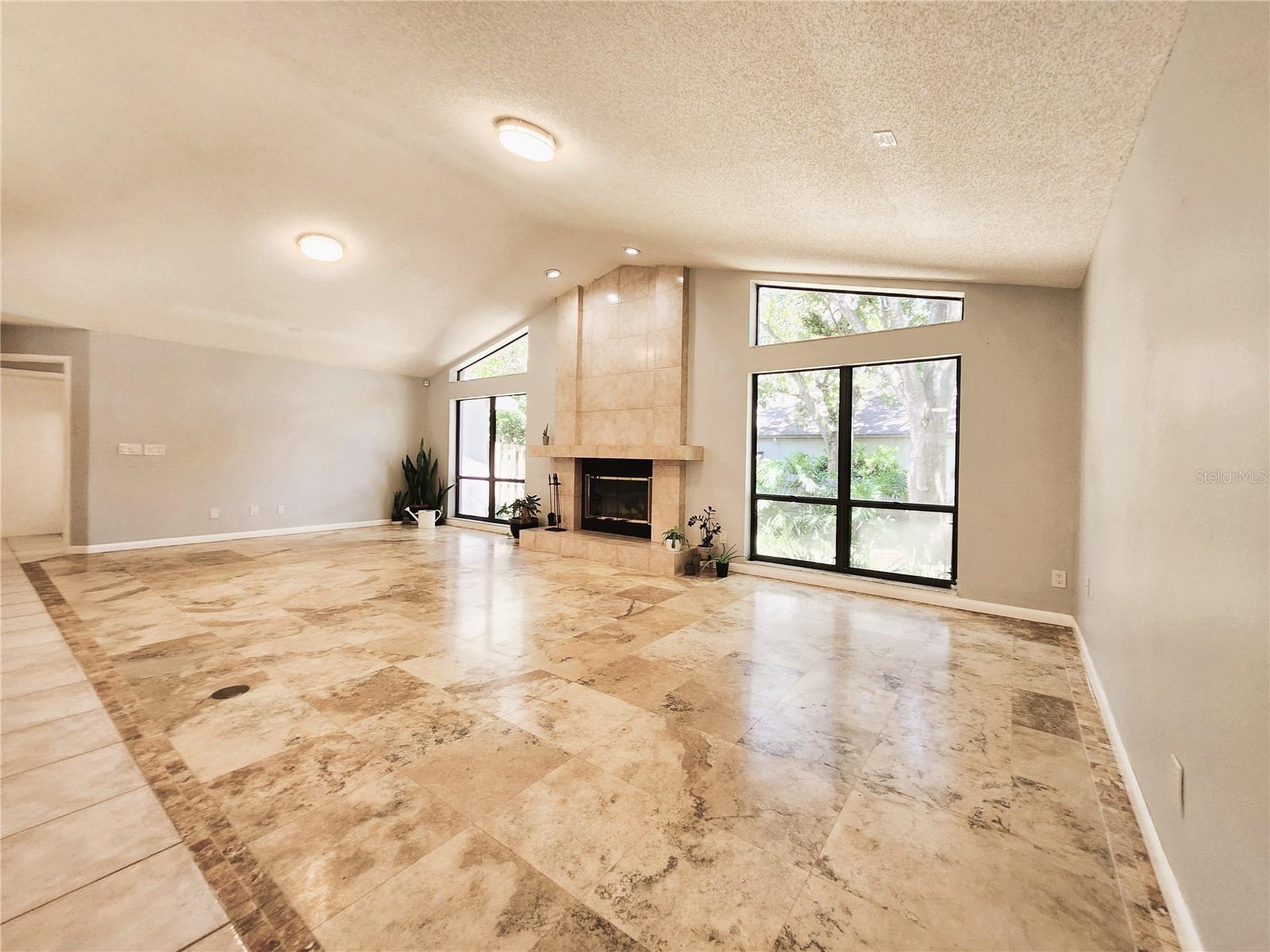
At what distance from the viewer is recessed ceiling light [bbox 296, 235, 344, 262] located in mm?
4914

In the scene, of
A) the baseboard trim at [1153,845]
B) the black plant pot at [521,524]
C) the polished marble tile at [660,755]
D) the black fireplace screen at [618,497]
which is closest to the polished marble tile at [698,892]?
the polished marble tile at [660,755]

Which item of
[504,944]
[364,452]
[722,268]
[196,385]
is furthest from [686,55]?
[364,452]

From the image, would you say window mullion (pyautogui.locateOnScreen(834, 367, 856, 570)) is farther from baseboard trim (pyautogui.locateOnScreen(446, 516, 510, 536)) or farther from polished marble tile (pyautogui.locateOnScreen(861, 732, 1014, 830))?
baseboard trim (pyautogui.locateOnScreen(446, 516, 510, 536))

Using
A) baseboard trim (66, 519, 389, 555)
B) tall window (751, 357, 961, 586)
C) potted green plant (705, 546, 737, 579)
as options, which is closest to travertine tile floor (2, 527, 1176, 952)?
tall window (751, 357, 961, 586)

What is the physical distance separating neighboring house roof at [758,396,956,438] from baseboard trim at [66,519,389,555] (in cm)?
657

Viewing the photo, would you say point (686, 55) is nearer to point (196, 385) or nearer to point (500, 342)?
point (500, 342)

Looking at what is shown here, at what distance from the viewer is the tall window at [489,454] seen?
808 cm

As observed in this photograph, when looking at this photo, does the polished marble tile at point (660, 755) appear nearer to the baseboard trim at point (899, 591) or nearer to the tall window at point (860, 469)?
the baseboard trim at point (899, 591)

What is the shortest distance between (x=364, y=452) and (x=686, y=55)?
780 centimetres

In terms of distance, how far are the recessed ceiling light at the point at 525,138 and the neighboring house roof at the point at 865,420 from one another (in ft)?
10.4

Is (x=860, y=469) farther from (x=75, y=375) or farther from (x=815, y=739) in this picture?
(x=75, y=375)

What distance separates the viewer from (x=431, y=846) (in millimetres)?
1590

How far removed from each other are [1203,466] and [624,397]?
5270 millimetres

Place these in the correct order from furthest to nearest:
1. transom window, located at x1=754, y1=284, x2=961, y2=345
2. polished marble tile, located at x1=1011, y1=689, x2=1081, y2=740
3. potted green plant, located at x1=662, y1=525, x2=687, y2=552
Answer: potted green plant, located at x1=662, y1=525, x2=687, y2=552
transom window, located at x1=754, y1=284, x2=961, y2=345
polished marble tile, located at x1=1011, y1=689, x2=1081, y2=740
